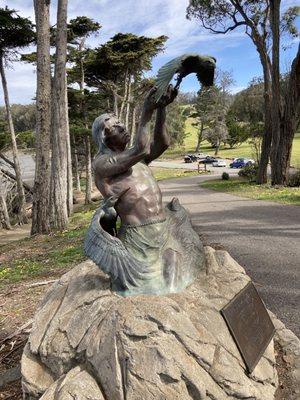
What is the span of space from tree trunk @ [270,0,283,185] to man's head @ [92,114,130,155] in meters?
13.6

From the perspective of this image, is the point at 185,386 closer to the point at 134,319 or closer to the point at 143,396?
the point at 143,396

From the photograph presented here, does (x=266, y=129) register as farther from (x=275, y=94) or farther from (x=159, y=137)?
(x=159, y=137)

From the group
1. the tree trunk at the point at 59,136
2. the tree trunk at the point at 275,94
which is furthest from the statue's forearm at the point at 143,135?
the tree trunk at the point at 275,94

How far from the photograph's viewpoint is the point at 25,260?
26.4 feet

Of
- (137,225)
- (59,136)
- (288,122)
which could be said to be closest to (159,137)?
(137,225)

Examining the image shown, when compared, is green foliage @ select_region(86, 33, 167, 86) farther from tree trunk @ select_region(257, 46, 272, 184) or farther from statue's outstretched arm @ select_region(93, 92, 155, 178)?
statue's outstretched arm @ select_region(93, 92, 155, 178)

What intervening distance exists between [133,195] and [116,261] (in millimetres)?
575

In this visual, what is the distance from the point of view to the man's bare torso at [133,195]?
10.9ft

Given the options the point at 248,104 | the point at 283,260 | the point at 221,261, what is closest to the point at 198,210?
the point at 283,260

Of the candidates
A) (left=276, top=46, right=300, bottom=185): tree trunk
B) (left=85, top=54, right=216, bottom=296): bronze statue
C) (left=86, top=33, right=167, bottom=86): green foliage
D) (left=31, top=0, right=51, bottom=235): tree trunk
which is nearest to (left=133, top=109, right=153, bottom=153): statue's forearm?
(left=85, top=54, right=216, bottom=296): bronze statue

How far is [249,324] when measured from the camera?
318 centimetres

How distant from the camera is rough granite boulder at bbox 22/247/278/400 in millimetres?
2568

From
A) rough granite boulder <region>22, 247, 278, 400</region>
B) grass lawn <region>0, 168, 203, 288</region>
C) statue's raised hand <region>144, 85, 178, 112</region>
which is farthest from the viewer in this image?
grass lawn <region>0, 168, 203, 288</region>

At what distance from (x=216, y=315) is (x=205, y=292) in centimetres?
34
